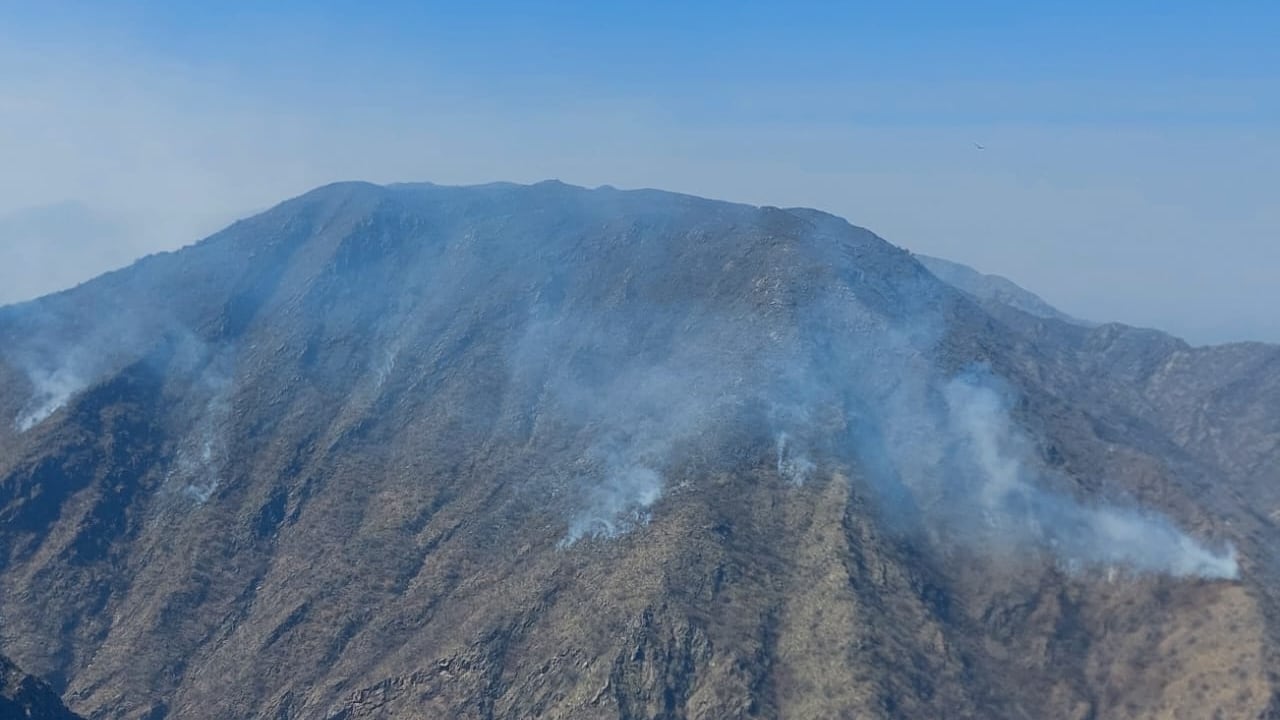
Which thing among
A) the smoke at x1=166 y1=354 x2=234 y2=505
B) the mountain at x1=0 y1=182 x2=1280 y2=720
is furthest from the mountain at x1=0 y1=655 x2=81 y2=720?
the smoke at x1=166 y1=354 x2=234 y2=505

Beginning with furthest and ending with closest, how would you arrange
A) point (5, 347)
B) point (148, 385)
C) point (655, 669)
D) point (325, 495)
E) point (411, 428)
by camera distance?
point (5, 347)
point (148, 385)
point (411, 428)
point (325, 495)
point (655, 669)

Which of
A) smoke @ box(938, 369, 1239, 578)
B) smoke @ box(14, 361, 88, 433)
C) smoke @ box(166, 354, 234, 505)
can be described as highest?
smoke @ box(14, 361, 88, 433)

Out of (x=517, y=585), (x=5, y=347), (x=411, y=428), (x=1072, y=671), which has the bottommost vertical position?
(x=1072, y=671)

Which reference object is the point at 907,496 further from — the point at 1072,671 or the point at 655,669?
the point at 655,669

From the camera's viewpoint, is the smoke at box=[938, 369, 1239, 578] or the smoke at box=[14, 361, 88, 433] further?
the smoke at box=[14, 361, 88, 433]

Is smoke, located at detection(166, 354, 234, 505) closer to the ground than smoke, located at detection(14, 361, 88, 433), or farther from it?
closer to the ground

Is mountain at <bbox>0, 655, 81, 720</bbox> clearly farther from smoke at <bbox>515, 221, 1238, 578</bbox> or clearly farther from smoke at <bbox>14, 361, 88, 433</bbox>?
smoke at <bbox>14, 361, 88, 433</bbox>

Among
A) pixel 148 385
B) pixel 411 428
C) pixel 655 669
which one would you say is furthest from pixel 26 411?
pixel 655 669
